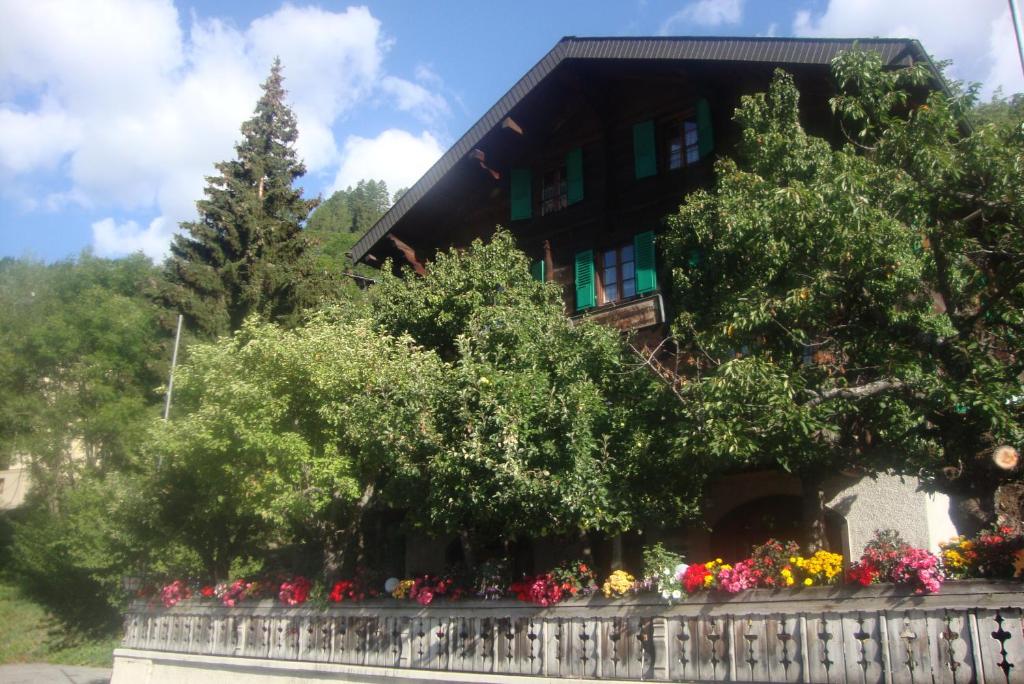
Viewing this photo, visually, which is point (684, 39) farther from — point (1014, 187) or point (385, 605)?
point (385, 605)

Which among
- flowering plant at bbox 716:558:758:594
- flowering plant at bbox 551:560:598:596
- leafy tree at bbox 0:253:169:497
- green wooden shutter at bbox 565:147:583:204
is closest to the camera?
flowering plant at bbox 716:558:758:594

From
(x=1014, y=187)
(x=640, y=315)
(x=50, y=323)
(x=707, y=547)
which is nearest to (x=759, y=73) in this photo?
Result: (x=640, y=315)

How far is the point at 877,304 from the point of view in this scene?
1024 centimetres

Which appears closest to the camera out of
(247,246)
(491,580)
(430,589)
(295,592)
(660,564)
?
(660,564)

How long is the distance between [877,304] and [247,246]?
72.7ft

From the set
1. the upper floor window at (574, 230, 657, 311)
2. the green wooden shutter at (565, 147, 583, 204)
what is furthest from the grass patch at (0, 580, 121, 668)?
the green wooden shutter at (565, 147, 583, 204)

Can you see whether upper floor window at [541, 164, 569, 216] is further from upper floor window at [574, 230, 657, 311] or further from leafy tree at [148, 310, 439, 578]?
leafy tree at [148, 310, 439, 578]

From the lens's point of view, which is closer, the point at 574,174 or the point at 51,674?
the point at 574,174

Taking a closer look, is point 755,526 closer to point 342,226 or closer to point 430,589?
point 430,589

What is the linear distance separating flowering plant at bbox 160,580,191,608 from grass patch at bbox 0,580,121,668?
9.09m

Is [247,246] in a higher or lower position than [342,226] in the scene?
lower

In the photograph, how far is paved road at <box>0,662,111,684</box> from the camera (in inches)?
816

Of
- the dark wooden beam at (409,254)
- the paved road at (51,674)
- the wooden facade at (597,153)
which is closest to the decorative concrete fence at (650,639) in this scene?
the wooden facade at (597,153)

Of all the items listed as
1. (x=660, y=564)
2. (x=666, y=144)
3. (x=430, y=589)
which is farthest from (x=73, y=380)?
(x=660, y=564)
